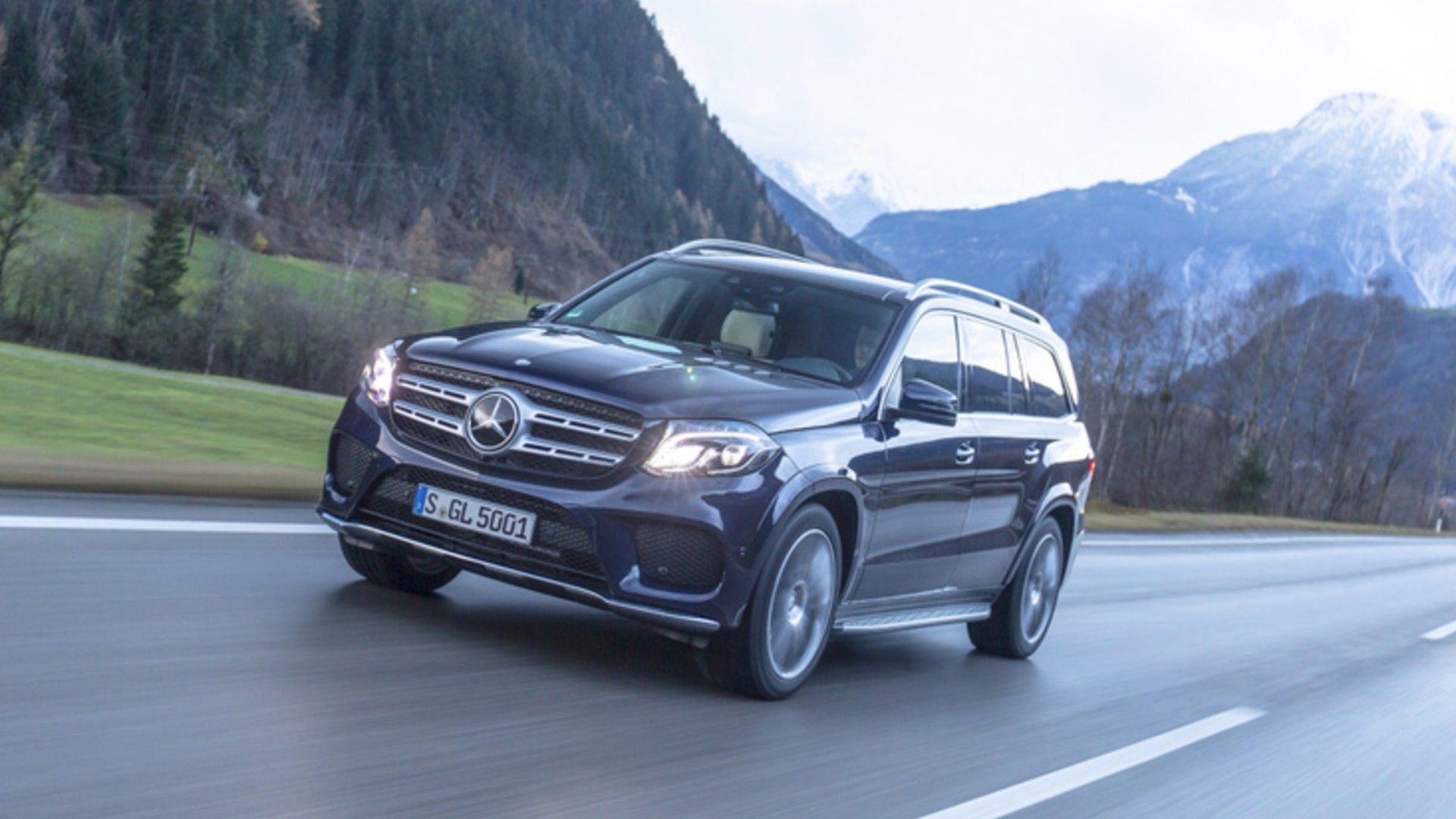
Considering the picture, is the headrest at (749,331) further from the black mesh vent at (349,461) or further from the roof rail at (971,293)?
the black mesh vent at (349,461)

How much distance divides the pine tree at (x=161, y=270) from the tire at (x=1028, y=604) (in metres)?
85.8

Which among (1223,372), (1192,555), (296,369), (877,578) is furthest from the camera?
(1223,372)

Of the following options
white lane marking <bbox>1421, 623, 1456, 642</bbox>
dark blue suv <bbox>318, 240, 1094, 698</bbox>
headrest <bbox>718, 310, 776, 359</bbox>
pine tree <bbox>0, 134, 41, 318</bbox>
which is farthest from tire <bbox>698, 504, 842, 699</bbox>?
pine tree <bbox>0, 134, 41, 318</bbox>

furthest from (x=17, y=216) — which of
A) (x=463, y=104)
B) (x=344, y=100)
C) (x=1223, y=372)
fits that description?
(x=463, y=104)

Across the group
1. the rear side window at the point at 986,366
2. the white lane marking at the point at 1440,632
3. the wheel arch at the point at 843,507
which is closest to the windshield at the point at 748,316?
the wheel arch at the point at 843,507

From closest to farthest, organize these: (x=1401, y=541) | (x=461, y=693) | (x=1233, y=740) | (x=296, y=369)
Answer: (x=461, y=693)
(x=1233, y=740)
(x=1401, y=541)
(x=296, y=369)

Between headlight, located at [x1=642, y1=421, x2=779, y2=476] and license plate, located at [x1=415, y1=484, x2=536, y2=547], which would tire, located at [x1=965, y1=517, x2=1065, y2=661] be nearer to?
headlight, located at [x1=642, y1=421, x2=779, y2=476]

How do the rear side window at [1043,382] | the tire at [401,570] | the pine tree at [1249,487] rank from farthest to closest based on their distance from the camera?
the pine tree at [1249,487]
the rear side window at [1043,382]
the tire at [401,570]

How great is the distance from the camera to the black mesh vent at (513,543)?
5867mm

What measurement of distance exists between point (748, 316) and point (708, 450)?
1578 mm

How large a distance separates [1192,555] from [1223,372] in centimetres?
7414

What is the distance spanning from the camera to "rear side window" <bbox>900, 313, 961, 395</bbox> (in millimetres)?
7227

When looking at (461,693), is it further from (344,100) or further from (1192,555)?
Result: (344,100)

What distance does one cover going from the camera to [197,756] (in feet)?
14.3
